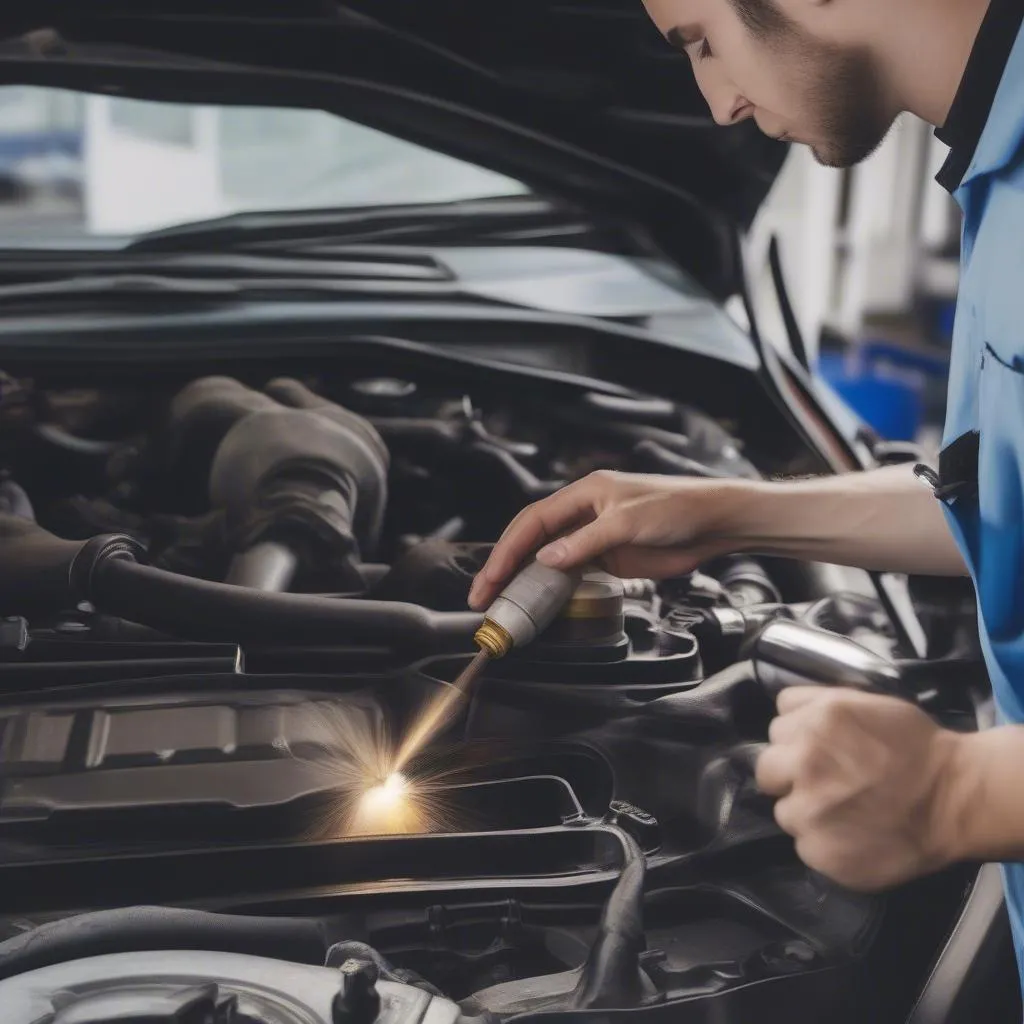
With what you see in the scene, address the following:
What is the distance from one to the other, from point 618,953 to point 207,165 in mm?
2293

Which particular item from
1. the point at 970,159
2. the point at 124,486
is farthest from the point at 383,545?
the point at 970,159

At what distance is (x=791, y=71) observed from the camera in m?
0.78

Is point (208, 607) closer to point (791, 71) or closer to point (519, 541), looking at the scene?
point (519, 541)

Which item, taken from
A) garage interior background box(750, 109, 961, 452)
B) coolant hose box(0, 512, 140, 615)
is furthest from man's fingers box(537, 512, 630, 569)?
garage interior background box(750, 109, 961, 452)

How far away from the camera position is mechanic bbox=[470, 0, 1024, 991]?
585 millimetres

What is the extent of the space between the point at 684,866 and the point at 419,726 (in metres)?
0.20

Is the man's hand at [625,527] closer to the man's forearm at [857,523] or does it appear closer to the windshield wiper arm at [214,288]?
the man's forearm at [857,523]

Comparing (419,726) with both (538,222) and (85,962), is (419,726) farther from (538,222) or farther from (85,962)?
(538,222)

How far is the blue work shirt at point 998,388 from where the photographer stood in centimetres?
68

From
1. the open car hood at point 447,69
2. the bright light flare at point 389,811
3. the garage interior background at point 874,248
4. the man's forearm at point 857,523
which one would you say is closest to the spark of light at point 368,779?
the bright light flare at point 389,811

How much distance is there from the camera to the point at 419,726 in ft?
2.60

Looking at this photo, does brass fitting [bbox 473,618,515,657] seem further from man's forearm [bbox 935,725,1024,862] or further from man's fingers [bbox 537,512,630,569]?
man's forearm [bbox 935,725,1024,862]

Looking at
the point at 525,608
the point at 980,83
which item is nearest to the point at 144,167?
the point at 525,608

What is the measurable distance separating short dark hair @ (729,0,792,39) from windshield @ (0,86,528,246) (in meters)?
0.73
